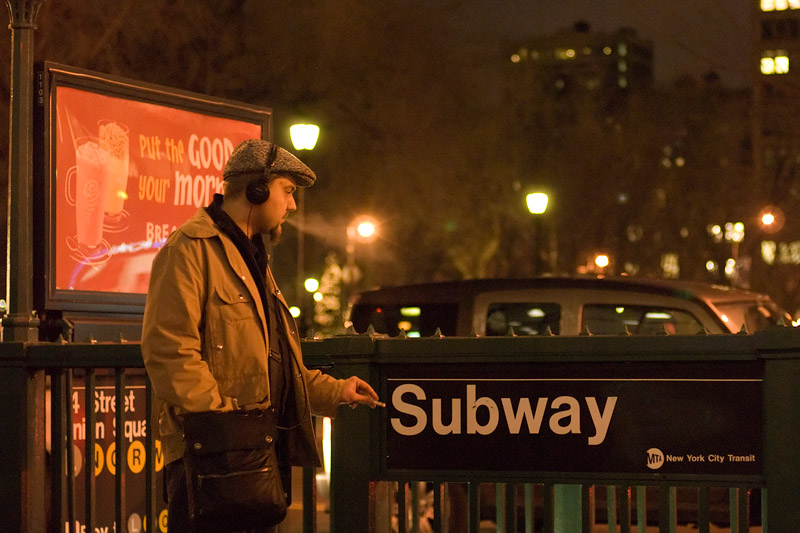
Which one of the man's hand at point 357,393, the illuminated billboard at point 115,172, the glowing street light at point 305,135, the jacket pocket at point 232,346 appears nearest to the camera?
the jacket pocket at point 232,346

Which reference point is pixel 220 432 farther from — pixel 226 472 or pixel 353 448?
pixel 353 448

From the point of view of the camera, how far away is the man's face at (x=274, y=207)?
4.15m

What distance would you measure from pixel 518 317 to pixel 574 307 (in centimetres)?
44

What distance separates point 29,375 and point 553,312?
172 inches

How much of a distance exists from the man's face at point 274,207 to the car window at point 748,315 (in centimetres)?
487

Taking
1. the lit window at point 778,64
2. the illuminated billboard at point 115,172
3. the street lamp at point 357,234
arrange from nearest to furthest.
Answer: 1. the illuminated billboard at point 115,172
2. the lit window at point 778,64
3. the street lamp at point 357,234

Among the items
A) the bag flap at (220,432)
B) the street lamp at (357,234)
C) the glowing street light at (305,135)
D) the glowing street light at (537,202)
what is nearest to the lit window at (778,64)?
the glowing street light at (537,202)

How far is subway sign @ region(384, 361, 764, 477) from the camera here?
4.38 m

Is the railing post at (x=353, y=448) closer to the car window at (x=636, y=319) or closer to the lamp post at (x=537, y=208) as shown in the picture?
the car window at (x=636, y=319)

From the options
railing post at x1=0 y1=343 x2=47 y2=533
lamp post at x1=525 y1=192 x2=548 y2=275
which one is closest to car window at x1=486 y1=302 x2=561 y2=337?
railing post at x1=0 y1=343 x2=47 y2=533

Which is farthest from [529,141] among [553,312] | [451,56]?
[553,312]

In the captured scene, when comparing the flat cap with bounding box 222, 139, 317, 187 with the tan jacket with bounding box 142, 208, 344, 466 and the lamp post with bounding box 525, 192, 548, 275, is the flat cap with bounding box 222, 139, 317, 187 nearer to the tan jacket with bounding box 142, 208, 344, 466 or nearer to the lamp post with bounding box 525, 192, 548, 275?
the tan jacket with bounding box 142, 208, 344, 466

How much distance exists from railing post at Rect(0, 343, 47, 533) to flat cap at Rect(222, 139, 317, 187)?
1.74 m

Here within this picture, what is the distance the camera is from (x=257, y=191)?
4.06 metres
